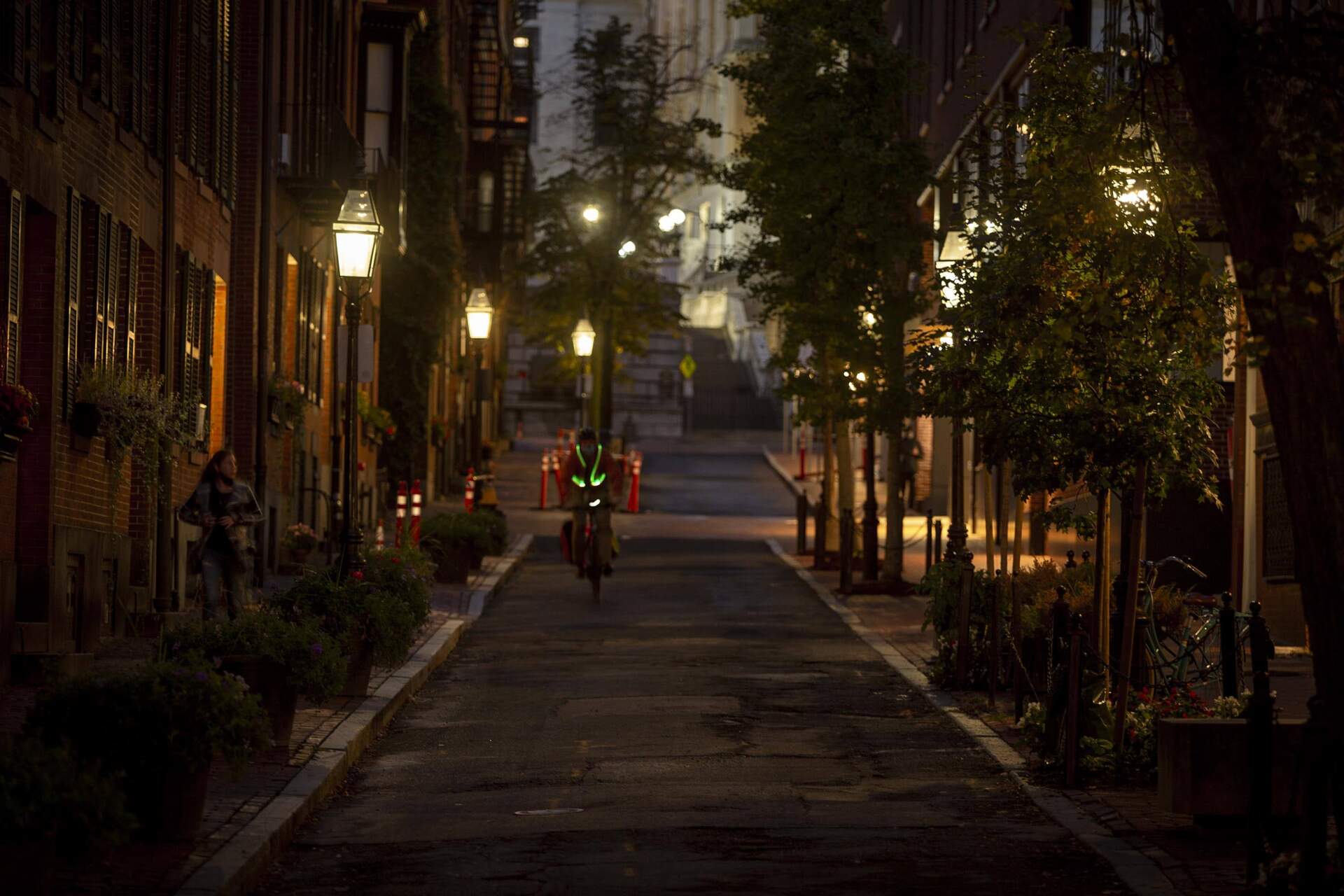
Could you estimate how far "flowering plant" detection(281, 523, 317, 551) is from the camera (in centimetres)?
2819

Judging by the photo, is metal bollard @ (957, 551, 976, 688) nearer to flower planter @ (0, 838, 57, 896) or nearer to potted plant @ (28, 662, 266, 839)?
potted plant @ (28, 662, 266, 839)

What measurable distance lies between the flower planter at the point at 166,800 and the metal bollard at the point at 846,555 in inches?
783

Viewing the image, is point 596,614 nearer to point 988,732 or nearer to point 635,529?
point 988,732

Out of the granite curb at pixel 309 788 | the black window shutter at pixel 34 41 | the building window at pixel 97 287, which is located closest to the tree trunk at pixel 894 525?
the granite curb at pixel 309 788

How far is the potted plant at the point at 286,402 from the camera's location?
27.6m

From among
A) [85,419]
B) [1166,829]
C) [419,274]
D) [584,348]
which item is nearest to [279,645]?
[1166,829]

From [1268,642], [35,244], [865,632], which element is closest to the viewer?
[1268,642]

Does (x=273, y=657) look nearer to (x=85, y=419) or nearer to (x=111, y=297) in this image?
(x=85, y=419)

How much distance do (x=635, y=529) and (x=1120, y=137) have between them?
1331 inches

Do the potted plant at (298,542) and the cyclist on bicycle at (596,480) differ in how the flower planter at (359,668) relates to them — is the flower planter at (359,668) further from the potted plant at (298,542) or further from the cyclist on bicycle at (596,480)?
the potted plant at (298,542)

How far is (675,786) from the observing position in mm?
12094

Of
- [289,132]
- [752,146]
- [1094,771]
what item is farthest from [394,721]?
[752,146]

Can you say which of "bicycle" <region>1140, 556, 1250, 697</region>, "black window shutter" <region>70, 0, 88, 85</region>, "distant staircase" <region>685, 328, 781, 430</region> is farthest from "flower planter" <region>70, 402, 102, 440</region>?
"distant staircase" <region>685, 328, 781, 430</region>

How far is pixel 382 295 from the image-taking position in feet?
142
